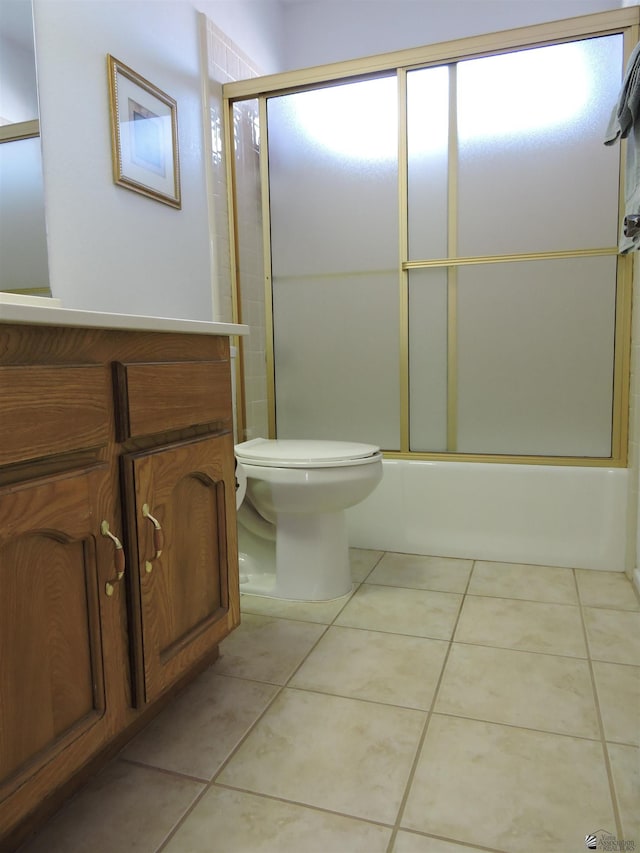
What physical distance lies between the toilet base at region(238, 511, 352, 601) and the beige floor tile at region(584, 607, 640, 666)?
0.69 metres

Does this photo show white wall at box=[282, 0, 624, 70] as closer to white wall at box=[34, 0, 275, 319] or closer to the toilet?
white wall at box=[34, 0, 275, 319]

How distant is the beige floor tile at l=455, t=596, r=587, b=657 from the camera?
1511mm

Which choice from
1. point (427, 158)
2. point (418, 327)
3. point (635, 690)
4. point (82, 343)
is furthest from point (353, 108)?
point (635, 690)

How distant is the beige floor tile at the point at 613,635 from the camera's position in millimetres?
1447

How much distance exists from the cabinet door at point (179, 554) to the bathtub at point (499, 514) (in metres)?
1.03

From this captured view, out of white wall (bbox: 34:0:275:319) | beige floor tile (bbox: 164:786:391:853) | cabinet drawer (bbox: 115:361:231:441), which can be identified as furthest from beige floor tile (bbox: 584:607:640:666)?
white wall (bbox: 34:0:275:319)

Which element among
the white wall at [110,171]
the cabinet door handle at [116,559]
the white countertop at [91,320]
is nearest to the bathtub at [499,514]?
the white wall at [110,171]

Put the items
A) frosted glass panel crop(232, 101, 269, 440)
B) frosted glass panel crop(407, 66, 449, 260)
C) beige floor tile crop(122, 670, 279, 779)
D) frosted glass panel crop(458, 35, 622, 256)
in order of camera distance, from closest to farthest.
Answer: beige floor tile crop(122, 670, 279, 779) → frosted glass panel crop(458, 35, 622, 256) → frosted glass panel crop(407, 66, 449, 260) → frosted glass panel crop(232, 101, 269, 440)

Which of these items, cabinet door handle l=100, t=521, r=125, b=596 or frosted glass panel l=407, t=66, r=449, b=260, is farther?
frosted glass panel l=407, t=66, r=449, b=260

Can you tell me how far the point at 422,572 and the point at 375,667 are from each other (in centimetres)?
65

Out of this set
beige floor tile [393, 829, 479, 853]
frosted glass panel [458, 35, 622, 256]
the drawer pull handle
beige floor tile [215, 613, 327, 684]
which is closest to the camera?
beige floor tile [393, 829, 479, 853]

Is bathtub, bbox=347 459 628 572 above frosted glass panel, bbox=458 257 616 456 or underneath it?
underneath

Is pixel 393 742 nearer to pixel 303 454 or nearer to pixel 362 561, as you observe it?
pixel 303 454

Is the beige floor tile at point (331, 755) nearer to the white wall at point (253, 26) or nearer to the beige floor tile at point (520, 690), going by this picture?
the beige floor tile at point (520, 690)
